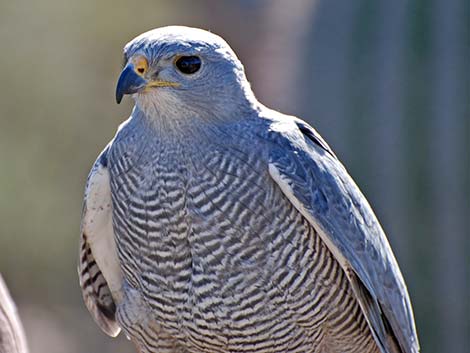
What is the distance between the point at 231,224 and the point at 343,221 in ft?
1.47

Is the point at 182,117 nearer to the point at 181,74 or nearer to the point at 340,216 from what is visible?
the point at 181,74

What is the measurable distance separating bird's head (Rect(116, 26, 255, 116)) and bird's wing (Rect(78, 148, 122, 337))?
0.45 m

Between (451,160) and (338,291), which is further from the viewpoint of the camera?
(451,160)

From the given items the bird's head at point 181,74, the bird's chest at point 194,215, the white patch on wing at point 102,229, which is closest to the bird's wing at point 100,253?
the white patch on wing at point 102,229

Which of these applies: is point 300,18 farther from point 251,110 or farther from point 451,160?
point 251,110

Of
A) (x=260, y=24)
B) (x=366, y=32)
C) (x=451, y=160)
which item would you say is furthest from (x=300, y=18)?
(x=260, y=24)

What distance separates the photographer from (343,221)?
4.66 metres

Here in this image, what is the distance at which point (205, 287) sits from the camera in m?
4.58

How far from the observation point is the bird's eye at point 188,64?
14.5 ft

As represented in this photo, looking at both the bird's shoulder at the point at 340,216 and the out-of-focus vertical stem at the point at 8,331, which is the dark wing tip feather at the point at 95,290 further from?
the bird's shoulder at the point at 340,216

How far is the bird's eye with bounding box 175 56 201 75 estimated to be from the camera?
4.42 m

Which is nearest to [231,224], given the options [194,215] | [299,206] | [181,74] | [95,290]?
[194,215]

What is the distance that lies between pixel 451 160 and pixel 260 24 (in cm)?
422

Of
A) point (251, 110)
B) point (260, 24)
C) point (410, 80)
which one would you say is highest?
point (251, 110)
